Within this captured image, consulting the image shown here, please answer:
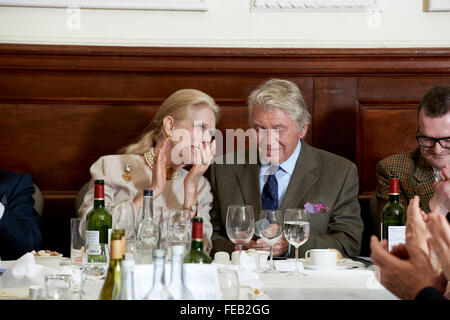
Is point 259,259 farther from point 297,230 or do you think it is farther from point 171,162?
point 171,162

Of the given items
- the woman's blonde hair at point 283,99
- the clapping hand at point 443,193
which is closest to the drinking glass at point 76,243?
the woman's blonde hair at point 283,99

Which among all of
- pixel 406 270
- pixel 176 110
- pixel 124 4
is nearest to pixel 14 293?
pixel 406 270

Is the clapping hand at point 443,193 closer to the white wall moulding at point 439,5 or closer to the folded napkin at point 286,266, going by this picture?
the folded napkin at point 286,266

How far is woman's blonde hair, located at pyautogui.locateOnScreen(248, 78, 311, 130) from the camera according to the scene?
2.86 meters

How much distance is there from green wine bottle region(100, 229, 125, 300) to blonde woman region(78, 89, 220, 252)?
1.35m

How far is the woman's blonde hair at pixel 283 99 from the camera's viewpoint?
2.86m

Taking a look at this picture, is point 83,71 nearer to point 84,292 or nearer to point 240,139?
point 240,139

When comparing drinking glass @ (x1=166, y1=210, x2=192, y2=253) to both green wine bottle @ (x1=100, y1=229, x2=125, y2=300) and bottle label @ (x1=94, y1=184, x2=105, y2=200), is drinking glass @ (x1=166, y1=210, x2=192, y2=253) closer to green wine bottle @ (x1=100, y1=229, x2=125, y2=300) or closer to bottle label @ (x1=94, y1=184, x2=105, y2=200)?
bottle label @ (x1=94, y1=184, x2=105, y2=200)

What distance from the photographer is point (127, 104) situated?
334 cm

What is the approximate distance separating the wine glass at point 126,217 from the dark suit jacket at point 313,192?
0.82 meters

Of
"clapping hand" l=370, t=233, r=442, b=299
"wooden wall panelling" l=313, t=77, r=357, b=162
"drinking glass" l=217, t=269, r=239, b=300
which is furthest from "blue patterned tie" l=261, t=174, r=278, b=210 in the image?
"drinking glass" l=217, t=269, r=239, b=300

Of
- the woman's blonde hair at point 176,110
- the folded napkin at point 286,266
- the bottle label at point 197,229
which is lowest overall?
the folded napkin at point 286,266

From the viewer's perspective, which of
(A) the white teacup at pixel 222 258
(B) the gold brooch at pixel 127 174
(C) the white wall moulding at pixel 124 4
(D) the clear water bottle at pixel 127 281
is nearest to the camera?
(D) the clear water bottle at pixel 127 281

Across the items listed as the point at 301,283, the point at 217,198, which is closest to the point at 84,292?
the point at 301,283
